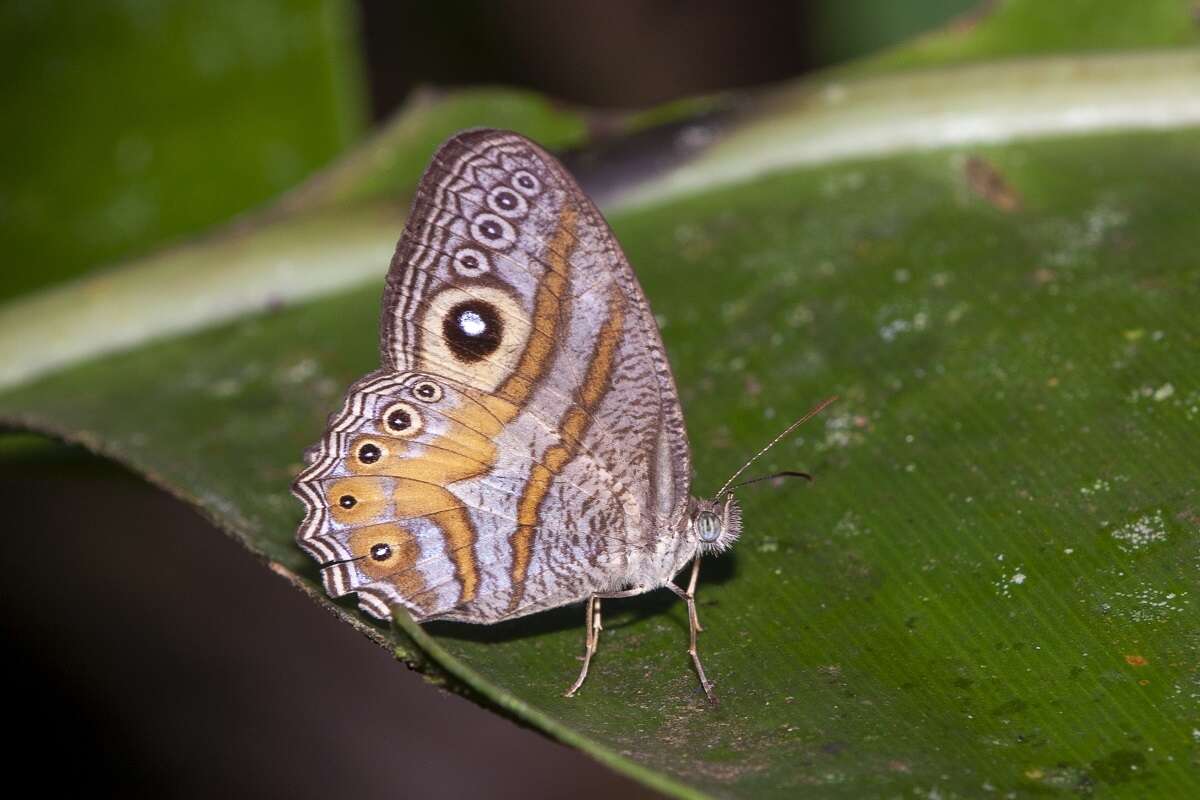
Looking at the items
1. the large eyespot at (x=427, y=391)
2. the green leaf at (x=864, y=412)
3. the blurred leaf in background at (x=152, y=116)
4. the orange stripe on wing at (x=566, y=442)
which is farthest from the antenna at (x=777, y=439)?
the blurred leaf in background at (x=152, y=116)

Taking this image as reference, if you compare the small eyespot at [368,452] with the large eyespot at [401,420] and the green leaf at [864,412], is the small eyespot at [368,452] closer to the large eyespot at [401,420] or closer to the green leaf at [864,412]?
the large eyespot at [401,420]

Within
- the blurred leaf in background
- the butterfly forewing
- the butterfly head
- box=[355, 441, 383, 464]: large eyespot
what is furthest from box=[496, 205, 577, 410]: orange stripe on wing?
the blurred leaf in background

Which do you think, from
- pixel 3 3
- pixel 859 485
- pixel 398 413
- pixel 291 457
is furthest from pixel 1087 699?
pixel 3 3

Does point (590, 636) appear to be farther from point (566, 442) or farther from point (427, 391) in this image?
point (427, 391)

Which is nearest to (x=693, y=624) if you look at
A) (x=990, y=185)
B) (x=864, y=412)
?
(x=864, y=412)

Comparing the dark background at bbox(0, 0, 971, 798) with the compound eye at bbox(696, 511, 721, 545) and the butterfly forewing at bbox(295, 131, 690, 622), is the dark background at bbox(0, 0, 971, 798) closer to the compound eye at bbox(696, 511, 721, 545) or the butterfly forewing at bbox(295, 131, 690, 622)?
the butterfly forewing at bbox(295, 131, 690, 622)

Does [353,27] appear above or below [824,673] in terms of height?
above

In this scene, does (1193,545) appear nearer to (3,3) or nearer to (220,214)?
(220,214)
